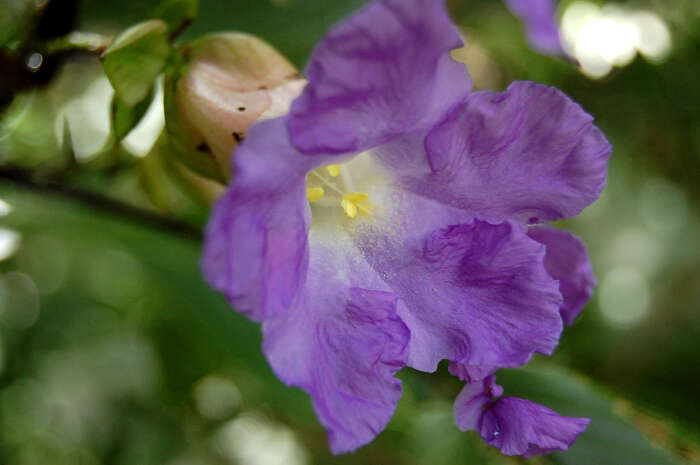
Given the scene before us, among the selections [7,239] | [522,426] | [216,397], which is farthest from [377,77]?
[216,397]

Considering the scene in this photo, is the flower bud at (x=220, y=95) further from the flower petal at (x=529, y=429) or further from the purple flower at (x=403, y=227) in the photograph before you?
the flower petal at (x=529, y=429)

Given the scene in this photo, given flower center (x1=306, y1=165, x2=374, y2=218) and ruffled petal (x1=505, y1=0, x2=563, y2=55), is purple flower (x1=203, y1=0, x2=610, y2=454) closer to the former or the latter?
flower center (x1=306, y1=165, x2=374, y2=218)

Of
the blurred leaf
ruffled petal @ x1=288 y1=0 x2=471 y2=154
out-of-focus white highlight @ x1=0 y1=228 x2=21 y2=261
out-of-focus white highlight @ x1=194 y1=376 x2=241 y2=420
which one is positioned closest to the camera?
ruffled petal @ x1=288 y1=0 x2=471 y2=154

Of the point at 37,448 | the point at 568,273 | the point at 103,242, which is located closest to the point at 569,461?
the point at 568,273

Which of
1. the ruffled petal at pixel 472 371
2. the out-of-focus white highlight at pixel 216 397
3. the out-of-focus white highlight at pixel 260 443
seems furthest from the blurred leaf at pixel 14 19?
the out-of-focus white highlight at pixel 260 443

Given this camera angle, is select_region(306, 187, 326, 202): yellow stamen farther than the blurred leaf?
No

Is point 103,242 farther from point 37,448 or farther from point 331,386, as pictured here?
point 331,386

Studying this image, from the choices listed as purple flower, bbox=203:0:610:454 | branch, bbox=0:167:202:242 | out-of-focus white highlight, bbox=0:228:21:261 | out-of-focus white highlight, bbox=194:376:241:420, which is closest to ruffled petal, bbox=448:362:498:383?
purple flower, bbox=203:0:610:454
